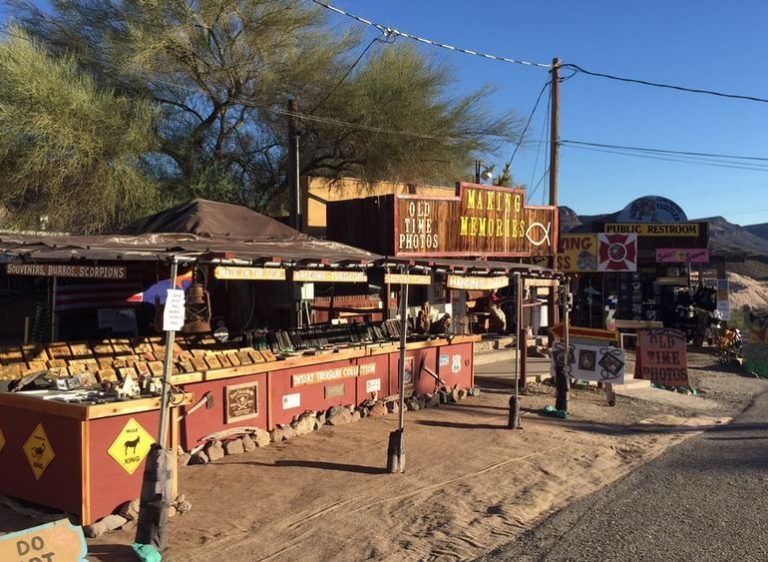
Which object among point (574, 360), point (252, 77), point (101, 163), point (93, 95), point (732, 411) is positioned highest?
point (252, 77)

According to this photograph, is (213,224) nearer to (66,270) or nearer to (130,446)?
(66,270)

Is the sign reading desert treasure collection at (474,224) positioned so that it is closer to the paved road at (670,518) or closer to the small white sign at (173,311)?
the paved road at (670,518)

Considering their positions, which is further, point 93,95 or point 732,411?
point 93,95

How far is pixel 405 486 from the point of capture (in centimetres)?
671

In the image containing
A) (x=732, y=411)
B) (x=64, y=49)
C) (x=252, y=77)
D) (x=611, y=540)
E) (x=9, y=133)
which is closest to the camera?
(x=611, y=540)

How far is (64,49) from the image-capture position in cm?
1659

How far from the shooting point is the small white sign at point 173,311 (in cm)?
500

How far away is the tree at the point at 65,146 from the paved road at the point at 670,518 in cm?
1227

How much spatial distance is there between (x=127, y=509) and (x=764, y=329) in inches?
692

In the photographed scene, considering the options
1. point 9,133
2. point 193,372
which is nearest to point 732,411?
point 193,372

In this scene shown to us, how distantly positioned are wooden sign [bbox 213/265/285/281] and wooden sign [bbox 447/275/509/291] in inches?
110

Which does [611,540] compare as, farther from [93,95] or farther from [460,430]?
[93,95]

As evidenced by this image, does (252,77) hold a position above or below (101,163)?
above

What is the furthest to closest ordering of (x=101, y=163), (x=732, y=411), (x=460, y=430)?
(x=101, y=163) < (x=732, y=411) < (x=460, y=430)
